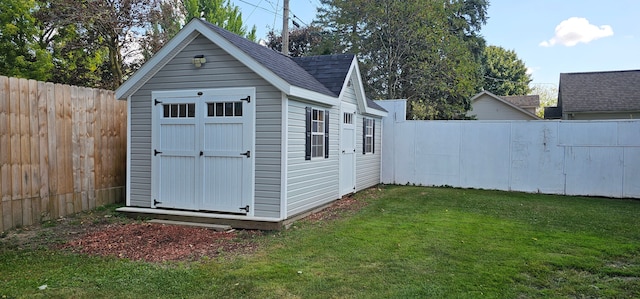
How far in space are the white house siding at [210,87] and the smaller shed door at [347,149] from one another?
2600 millimetres

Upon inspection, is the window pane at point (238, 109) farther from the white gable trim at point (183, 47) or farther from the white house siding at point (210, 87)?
the white gable trim at point (183, 47)

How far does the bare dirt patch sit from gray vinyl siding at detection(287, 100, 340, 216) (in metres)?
0.52

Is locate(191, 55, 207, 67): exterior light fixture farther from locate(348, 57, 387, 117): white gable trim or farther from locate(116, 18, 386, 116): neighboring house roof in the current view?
locate(348, 57, 387, 117): white gable trim

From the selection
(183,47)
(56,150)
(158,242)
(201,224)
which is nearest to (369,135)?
(183,47)

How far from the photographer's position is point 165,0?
665 inches

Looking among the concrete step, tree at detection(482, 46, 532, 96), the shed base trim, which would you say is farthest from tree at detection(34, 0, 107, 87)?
tree at detection(482, 46, 532, 96)

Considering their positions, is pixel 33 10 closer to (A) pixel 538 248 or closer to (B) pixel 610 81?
(A) pixel 538 248

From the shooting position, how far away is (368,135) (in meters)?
10.5

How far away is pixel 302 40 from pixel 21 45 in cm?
1360

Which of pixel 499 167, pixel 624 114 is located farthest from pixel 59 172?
pixel 624 114

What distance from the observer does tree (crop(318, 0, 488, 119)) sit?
17.6 metres

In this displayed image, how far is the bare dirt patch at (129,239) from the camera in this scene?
476cm

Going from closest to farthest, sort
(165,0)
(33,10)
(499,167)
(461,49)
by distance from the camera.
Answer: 1. (499,167)
2. (33,10)
3. (165,0)
4. (461,49)

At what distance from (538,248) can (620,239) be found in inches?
57.5
